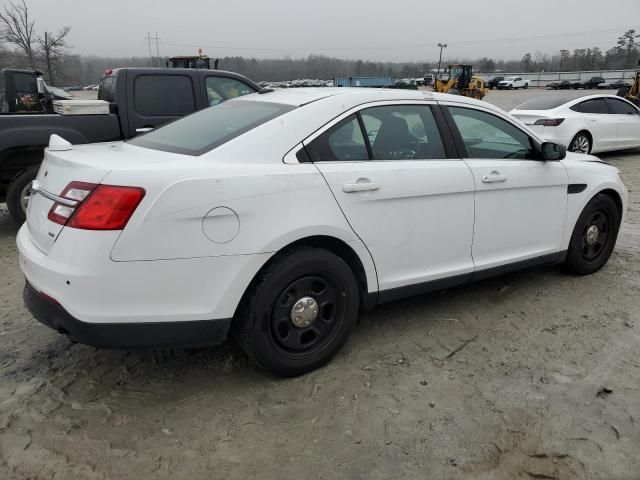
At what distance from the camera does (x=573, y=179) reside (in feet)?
14.1

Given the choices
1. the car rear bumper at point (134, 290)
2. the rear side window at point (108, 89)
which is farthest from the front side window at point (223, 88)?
the car rear bumper at point (134, 290)

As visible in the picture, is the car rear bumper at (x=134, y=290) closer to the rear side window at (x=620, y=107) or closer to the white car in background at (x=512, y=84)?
the rear side window at (x=620, y=107)

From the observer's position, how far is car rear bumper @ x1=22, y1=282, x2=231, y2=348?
2.50 metres

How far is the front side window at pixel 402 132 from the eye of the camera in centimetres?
334

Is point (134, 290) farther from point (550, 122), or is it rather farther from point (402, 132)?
point (550, 122)

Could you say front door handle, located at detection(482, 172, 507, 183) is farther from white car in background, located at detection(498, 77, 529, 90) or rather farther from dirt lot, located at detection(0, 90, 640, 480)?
white car in background, located at detection(498, 77, 529, 90)

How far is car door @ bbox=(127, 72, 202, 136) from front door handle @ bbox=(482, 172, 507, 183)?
427 centimetres

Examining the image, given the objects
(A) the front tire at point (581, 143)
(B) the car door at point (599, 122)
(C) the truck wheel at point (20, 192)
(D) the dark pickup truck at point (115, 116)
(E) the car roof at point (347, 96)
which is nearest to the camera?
(E) the car roof at point (347, 96)

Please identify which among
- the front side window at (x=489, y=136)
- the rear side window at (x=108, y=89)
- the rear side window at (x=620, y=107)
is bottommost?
the rear side window at (x=620, y=107)

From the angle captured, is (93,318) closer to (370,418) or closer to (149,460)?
(149,460)

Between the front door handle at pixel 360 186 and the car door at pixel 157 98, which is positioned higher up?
the car door at pixel 157 98

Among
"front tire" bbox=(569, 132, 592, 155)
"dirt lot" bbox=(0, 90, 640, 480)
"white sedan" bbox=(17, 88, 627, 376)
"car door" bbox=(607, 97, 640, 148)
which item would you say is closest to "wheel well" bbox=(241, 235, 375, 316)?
"white sedan" bbox=(17, 88, 627, 376)

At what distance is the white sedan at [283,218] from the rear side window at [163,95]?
318cm

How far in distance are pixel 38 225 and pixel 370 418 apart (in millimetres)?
2005
